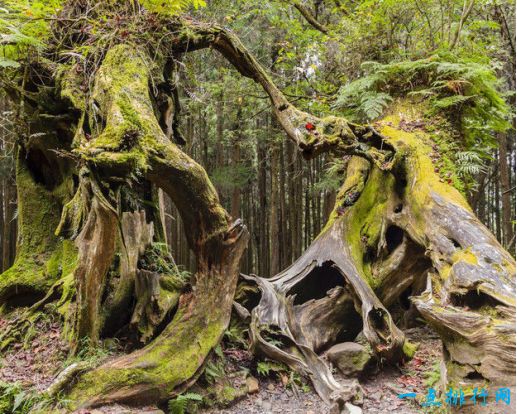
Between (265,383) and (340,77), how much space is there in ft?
24.8

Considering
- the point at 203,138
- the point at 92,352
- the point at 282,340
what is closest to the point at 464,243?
the point at 282,340

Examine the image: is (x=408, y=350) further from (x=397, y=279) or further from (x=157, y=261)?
(x=157, y=261)

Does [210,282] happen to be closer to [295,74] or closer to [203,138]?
[295,74]

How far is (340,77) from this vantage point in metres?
10.0

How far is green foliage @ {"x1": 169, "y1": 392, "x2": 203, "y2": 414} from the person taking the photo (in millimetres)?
4035

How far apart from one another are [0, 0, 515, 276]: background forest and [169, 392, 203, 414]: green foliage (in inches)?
105

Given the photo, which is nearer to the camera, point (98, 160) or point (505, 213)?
→ point (98, 160)

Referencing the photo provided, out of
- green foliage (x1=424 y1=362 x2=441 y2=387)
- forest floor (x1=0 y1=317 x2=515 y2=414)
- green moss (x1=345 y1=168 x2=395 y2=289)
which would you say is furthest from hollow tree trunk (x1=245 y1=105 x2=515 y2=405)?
green foliage (x1=424 y1=362 x2=441 y2=387)

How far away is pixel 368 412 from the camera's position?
436cm

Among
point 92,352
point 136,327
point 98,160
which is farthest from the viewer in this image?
point 136,327

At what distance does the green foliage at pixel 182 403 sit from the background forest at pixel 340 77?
8.75ft

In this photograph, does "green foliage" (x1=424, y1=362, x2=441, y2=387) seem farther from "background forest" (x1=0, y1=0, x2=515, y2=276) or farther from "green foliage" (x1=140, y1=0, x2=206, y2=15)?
A: "green foliage" (x1=140, y1=0, x2=206, y2=15)

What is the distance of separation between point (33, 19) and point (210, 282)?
12.5 ft

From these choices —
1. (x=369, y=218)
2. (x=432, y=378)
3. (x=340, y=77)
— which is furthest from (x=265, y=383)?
(x=340, y=77)
